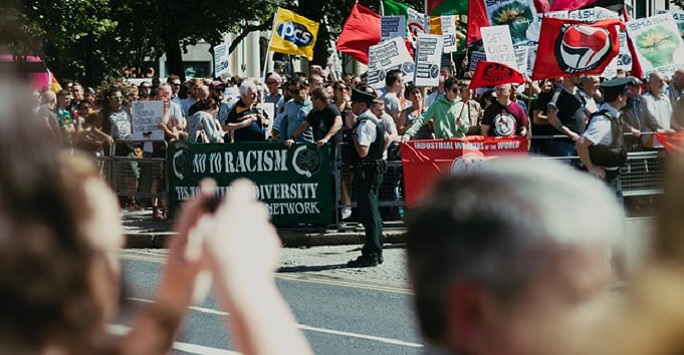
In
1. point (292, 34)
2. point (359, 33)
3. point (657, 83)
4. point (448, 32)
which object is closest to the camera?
point (657, 83)

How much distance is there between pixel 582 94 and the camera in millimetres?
14883

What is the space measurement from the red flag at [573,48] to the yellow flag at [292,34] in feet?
15.5

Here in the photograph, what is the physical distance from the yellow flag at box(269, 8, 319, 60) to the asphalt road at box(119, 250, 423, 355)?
6.96 m

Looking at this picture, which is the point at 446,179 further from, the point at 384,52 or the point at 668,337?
the point at 384,52

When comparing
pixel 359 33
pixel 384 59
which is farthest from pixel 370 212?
pixel 359 33

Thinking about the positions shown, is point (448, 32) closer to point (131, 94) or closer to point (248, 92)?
point (131, 94)

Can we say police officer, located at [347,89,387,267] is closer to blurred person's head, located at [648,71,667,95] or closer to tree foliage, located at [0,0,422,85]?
blurred person's head, located at [648,71,667,95]

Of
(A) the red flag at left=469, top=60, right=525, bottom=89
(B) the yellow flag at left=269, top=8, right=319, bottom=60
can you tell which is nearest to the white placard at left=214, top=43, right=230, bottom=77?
(B) the yellow flag at left=269, top=8, right=319, bottom=60

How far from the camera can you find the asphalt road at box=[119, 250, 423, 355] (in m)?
8.57

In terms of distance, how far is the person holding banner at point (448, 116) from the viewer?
49.2ft

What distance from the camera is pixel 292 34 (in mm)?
19719

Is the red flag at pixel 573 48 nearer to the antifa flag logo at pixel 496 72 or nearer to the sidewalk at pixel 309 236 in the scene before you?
the antifa flag logo at pixel 496 72

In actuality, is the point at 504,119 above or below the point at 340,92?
below

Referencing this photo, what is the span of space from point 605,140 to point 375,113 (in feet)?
9.95
